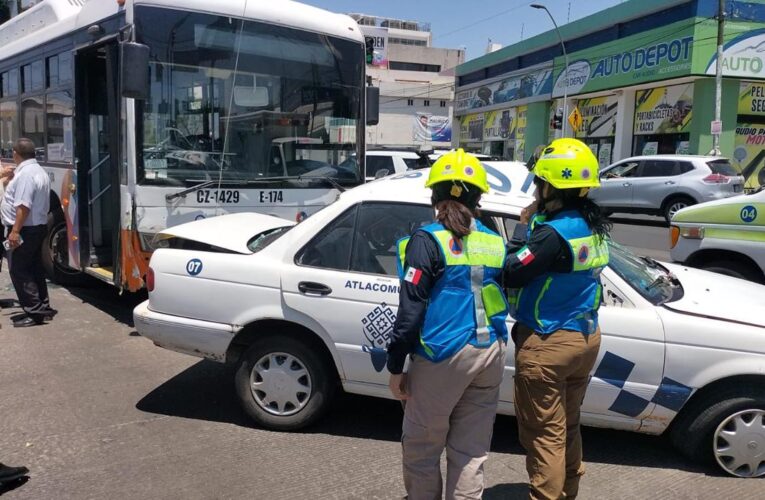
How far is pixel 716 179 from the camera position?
16609 millimetres

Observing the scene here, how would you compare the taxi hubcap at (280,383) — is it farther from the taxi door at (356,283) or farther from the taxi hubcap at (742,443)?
the taxi hubcap at (742,443)

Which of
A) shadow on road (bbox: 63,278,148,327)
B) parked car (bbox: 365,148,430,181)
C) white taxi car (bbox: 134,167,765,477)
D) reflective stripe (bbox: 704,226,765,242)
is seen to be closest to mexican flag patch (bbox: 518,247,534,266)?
white taxi car (bbox: 134,167,765,477)

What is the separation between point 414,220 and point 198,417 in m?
2.05

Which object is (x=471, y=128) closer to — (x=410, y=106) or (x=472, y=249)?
(x=410, y=106)

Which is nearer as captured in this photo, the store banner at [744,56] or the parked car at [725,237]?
the parked car at [725,237]

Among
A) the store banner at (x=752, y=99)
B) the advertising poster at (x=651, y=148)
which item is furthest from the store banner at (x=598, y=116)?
the store banner at (x=752, y=99)

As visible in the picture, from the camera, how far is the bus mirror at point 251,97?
6309mm

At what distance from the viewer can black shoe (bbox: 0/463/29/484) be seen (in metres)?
3.40

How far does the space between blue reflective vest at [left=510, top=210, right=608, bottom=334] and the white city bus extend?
3.77 m

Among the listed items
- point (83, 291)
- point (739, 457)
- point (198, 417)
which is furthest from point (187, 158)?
point (739, 457)

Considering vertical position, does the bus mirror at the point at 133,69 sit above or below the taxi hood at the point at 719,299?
above

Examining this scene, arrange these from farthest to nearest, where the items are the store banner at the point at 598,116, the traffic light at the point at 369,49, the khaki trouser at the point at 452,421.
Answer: the store banner at the point at 598,116 < the traffic light at the point at 369,49 < the khaki trouser at the point at 452,421

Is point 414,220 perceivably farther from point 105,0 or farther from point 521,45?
point 521,45

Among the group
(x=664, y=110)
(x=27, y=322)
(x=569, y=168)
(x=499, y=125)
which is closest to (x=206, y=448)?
(x=569, y=168)
